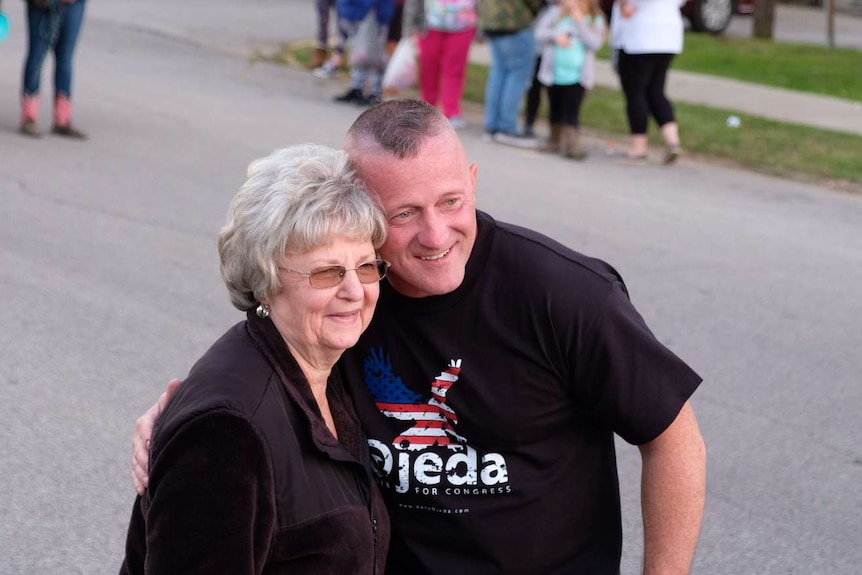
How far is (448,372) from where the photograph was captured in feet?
8.33

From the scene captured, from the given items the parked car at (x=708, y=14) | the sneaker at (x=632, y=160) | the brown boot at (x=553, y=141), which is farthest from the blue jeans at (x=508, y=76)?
the parked car at (x=708, y=14)

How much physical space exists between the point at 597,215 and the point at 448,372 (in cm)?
618

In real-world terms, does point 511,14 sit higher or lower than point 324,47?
higher

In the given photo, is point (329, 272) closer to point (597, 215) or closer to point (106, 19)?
point (597, 215)

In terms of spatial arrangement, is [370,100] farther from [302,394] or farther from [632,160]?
[302,394]

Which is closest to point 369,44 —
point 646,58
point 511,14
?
point 511,14

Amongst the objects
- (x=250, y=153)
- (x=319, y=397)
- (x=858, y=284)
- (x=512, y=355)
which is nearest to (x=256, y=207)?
(x=319, y=397)

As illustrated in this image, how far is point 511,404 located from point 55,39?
802 cm

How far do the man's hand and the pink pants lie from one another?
31.0 ft

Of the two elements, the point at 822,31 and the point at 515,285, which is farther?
the point at 822,31

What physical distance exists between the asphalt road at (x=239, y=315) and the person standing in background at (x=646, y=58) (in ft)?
1.72

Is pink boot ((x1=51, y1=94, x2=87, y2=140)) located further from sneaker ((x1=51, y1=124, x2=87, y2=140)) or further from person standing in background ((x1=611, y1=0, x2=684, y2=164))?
person standing in background ((x1=611, y1=0, x2=684, y2=164))

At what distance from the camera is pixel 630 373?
2.42 metres

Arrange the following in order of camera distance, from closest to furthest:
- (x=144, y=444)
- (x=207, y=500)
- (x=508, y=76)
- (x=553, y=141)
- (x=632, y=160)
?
(x=207, y=500)
(x=144, y=444)
(x=632, y=160)
(x=553, y=141)
(x=508, y=76)
